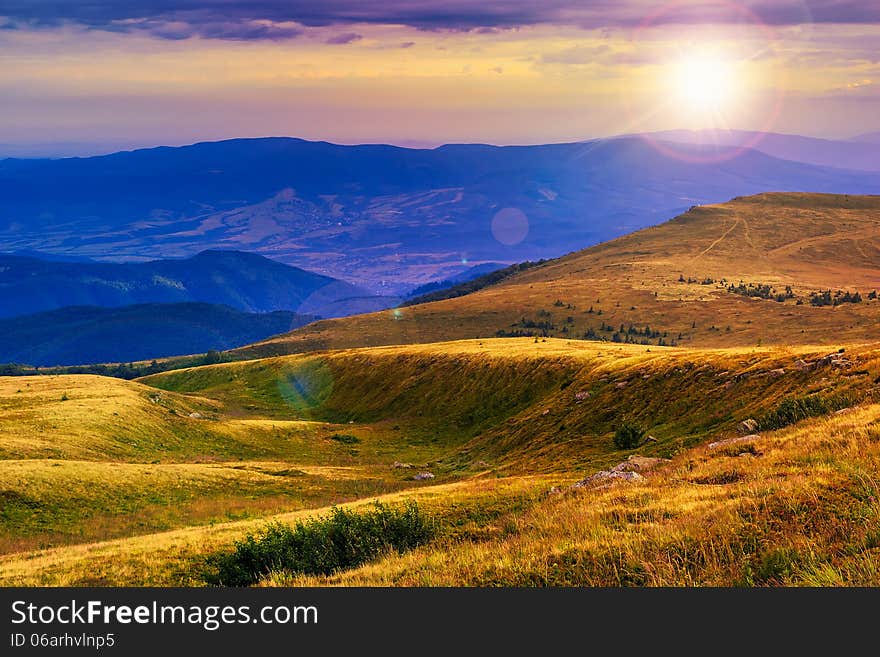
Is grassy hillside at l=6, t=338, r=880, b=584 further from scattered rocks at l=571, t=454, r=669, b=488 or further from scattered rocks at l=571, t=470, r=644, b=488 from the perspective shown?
scattered rocks at l=571, t=470, r=644, b=488

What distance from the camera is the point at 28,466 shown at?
99.8 feet

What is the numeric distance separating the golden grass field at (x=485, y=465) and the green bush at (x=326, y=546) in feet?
2.82

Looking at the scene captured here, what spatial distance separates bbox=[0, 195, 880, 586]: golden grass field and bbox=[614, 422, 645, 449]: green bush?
728mm

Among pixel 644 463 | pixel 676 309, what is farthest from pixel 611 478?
pixel 676 309

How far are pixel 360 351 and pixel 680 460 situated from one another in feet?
252

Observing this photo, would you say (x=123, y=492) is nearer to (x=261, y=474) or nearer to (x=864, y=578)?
(x=261, y=474)

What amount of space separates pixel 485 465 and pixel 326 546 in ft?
84.2

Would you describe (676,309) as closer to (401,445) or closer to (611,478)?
(401,445)

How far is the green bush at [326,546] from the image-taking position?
44.2 ft

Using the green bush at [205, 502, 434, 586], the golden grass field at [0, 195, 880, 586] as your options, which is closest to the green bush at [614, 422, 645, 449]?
the golden grass field at [0, 195, 880, 586]

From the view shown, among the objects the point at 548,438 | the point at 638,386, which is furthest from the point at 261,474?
the point at 638,386

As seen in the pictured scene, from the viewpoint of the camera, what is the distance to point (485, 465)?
38969mm

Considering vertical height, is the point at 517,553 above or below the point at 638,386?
above

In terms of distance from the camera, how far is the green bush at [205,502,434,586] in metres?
13.5
